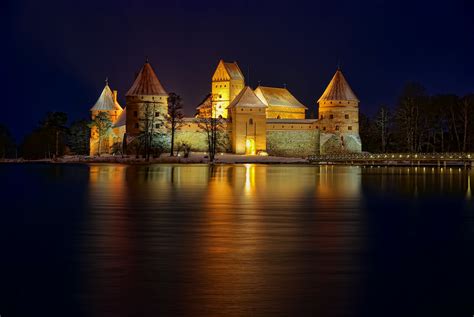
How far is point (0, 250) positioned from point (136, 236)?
231 cm

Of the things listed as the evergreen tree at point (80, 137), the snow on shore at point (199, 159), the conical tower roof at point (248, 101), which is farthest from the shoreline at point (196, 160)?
the evergreen tree at point (80, 137)

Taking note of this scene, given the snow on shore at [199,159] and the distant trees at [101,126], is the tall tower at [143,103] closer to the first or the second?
the snow on shore at [199,159]

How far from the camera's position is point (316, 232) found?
1191 centimetres

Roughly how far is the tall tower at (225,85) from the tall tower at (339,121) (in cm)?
1114

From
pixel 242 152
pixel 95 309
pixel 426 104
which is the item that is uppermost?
pixel 426 104

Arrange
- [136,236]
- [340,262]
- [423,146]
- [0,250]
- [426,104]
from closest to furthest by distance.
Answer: [340,262], [0,250], [136,236], [426,104], [423,146]

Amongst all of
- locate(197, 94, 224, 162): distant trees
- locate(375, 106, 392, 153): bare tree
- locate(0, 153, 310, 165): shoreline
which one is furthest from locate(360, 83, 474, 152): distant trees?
locate(197, 94, 224, 162): distant trees

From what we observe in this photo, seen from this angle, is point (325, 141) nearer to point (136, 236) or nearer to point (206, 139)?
point (206, 139)

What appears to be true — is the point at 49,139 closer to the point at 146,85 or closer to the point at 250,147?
the point at 146,85

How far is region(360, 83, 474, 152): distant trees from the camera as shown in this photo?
51.7 m

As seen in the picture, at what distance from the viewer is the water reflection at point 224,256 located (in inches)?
269

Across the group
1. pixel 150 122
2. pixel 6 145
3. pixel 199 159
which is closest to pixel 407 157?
pixel 199 159

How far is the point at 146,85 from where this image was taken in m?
57.2

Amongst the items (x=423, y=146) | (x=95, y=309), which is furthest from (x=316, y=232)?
(x=423, y=146)
